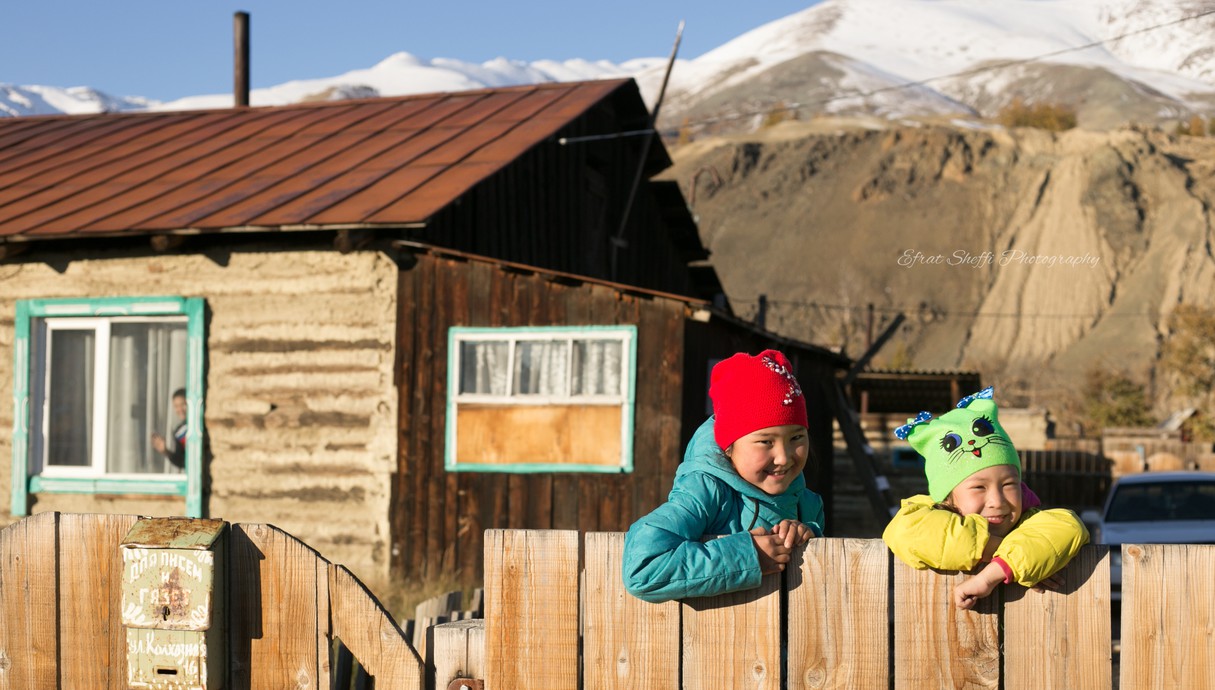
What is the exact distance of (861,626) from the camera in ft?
10.0

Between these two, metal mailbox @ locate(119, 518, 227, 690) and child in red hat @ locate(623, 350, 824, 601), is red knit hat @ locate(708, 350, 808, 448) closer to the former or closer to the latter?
child in red hat @ locate(623, 350, 824, 601)

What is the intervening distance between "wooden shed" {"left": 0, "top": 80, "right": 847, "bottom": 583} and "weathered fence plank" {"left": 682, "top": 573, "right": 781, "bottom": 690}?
7020mm

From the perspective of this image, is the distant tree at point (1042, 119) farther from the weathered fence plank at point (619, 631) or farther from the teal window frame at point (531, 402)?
the weathered fence plank at point (619, 631)

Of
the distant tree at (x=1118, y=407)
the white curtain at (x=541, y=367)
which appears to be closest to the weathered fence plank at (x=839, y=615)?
the white curtain at (x=541, y=367)

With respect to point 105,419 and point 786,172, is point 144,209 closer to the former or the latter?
point 105,419

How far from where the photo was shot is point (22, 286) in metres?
11.8

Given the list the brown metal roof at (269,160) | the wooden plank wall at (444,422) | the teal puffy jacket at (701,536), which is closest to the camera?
the teal puffy jacket at (701,536)

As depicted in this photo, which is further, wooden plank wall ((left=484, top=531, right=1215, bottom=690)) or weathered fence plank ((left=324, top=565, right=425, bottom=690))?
weathered fence plank ((left=324, top=565, right=425, bottom=690))

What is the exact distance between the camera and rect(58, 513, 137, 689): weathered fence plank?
3.49 m

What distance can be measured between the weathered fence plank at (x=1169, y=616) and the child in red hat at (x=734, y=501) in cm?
76

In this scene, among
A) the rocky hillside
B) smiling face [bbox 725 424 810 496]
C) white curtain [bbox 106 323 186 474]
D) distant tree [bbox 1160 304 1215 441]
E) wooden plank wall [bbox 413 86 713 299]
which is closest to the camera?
smiling face [bbox 725 424 810 496]

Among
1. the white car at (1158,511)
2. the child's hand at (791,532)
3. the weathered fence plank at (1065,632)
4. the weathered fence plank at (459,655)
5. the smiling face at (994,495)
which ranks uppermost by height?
the smiling face at (994,495)

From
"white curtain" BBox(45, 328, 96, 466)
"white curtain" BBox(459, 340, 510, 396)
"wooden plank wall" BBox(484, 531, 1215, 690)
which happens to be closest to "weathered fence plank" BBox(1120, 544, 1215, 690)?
"wooden plank wall" BBox(484, 531, 1215, 690)

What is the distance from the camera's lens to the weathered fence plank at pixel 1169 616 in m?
2.95
